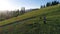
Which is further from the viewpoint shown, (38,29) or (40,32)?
(38,29)

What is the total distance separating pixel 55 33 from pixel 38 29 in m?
4.92

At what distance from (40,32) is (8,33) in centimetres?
674

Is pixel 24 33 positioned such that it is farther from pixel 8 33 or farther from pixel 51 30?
pixel 51 30

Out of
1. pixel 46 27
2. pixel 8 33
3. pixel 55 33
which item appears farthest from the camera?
pixel 46 27

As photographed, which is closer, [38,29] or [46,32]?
[46,32]

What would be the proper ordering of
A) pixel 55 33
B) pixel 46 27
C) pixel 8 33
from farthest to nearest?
pixel 46 27 < pixel 8 33 < pixel 55 33

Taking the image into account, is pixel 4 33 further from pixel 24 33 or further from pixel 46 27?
pixel 46 27

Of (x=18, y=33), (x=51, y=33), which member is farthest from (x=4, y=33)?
(x=51, y=33)

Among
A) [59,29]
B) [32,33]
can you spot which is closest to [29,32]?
[32,33]

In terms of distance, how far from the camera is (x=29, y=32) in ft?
114

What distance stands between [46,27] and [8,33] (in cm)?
883

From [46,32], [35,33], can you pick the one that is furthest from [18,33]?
[46,32]

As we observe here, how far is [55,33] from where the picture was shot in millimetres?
32875

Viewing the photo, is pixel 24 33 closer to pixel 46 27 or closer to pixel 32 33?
pixel 32 33
